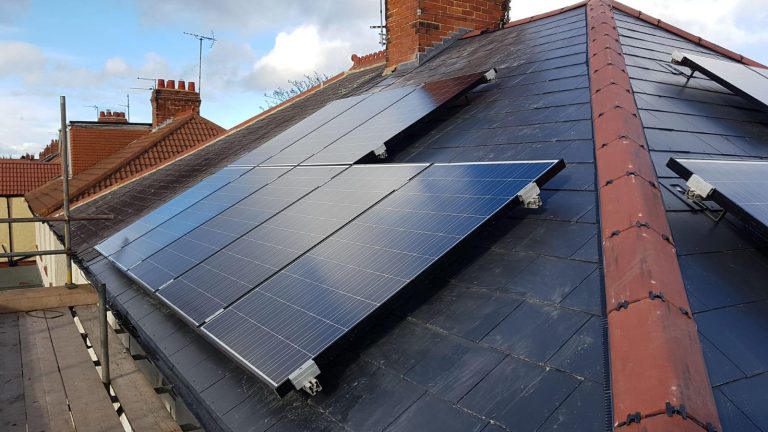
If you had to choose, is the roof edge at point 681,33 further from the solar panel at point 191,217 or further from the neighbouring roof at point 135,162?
the neighbouring roof at point 135,162

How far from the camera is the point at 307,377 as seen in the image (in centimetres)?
309

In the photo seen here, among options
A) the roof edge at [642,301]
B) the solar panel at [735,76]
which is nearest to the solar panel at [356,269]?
the roof edge at [642,301]

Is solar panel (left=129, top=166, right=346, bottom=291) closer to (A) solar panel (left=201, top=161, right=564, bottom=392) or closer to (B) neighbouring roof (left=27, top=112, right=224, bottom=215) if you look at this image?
(A) solar panel (left=201, top=161, right=564, bottom=392)

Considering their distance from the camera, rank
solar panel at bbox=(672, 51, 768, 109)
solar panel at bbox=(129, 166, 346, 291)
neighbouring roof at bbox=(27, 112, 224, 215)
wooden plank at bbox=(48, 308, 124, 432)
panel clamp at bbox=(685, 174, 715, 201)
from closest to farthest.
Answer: panel clamp at bbox=(685, 174, 715, 201), wooden plank at bbox=(48, 308, 124, 432), solar panel at bbox=(129, 166, 346, 291), solar panel at bbox=(672, 51, 768, 109), neighbouring roof at bbox=(27, 112, 224, 215)

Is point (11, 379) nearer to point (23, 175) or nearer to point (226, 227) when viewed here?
point (226, 227)

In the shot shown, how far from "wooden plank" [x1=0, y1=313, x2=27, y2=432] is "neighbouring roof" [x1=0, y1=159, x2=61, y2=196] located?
3263cm

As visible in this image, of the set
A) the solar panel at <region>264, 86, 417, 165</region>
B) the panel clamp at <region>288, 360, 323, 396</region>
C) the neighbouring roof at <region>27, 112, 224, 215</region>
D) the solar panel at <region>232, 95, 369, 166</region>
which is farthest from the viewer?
the neighbouring roof at <region>27, 112, 224, 215</region>

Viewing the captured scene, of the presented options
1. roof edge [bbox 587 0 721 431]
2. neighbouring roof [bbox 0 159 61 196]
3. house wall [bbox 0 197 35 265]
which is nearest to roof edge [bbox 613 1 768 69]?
roof edge [bbox 587 0 721 431]

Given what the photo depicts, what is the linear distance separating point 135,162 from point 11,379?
15465mm

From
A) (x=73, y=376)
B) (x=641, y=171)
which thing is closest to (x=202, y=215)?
(x=73, y=376)

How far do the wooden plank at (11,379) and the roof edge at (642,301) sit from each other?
3.94 meters

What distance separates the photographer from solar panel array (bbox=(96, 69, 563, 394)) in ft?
11.4

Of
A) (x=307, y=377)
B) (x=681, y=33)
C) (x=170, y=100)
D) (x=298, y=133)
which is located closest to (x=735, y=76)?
(x=681, y=33)

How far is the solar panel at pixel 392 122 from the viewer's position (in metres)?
6.14
